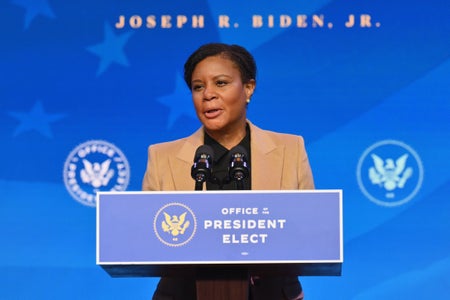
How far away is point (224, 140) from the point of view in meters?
3.54

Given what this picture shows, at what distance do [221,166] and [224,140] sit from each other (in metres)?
0.14

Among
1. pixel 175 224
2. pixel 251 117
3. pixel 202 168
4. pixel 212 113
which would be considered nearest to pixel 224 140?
pixel 212 113

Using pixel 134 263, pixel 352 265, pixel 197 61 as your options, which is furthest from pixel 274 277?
pixel 352 265

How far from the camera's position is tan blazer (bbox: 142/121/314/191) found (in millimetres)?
3387

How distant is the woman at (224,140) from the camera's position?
3.41 meters

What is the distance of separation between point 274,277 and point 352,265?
1.66m

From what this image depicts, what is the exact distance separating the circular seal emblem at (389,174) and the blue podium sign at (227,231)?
6.58 feet

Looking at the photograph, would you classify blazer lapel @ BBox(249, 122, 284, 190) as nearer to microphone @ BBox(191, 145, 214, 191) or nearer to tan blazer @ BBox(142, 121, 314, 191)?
tan blazer @ BBox(142, 121, 314, 191)

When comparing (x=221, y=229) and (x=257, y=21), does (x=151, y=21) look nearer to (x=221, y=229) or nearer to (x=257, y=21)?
(x=257, y=21)

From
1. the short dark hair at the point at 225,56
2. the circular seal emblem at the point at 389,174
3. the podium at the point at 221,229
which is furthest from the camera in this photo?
the circular seal emblem at the point at 389,174

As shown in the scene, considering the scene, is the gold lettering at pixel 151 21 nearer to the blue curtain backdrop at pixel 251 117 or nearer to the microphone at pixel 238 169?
the blue curtain backdrop at pixel 251 117

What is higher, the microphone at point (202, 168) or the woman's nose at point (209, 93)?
the woman's nose at point (209, 93)

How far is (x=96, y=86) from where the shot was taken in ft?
16.1

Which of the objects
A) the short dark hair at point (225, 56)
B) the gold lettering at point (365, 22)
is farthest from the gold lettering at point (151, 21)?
the short dark hair at point (225, 56)
